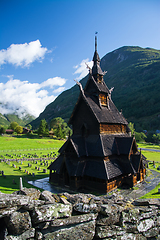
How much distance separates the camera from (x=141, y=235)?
587cm

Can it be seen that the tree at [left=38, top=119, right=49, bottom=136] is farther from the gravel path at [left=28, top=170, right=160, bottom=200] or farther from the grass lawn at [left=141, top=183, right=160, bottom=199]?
the grass lawn at [left=141, top=183, right=160, bottom=199]

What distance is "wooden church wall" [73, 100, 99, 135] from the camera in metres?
20.0

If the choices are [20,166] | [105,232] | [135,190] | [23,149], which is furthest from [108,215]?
[23,149]

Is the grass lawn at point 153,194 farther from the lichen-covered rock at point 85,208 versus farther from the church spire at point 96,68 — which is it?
the church spire at point 96,68

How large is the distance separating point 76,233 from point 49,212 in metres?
1.18

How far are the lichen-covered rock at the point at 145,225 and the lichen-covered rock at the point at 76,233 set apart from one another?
2.01 m

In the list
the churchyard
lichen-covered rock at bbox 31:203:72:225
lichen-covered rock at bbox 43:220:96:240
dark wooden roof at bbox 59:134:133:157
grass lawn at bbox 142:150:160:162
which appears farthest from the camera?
grass lawn at bbox 142:150:160:162

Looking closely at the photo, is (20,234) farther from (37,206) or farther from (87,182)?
(87,182)

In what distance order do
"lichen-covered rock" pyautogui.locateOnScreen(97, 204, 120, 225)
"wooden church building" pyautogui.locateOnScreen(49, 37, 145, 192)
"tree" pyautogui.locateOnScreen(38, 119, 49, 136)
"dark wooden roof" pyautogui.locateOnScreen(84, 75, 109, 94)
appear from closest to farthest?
"lichen-covered rock" pyautogui.locateOnScreen(97, 204, 120, 225) → "wooden church building" pyautogui.locateOnScreen(49, 37, 145, 192) → "dark wooden roof" pyautogui.locateOnScreen(84, 75, 109, 94) → "tree" pyautogui.locateOnScreen(38, 119, 49, 136)

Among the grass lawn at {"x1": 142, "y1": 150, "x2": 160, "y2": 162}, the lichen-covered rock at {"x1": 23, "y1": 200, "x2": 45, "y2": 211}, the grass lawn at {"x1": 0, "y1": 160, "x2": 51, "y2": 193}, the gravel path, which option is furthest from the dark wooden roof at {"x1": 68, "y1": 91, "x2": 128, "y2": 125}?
the grass lawn at {"x1": 142, "y1": 150, "x2": 160, "y2": 162}

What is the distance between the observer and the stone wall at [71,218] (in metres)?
4.32

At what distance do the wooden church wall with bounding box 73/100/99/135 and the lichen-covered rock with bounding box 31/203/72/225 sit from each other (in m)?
15.0

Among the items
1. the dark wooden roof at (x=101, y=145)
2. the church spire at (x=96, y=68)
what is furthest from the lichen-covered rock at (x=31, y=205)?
the church spire at (x=96, y=68)

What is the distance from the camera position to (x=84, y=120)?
2117 centimetres
